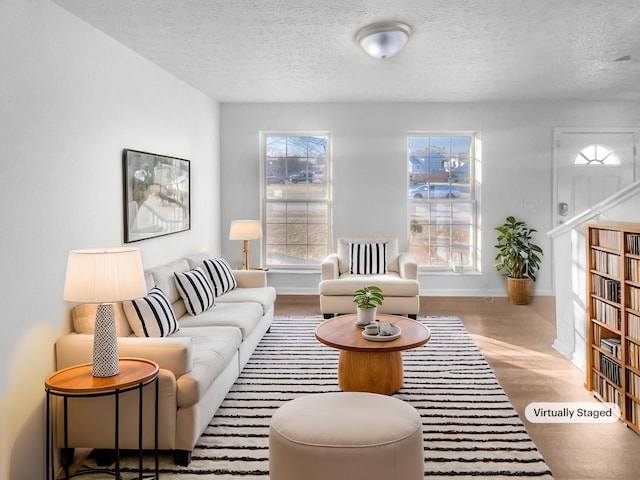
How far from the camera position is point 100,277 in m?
2.46

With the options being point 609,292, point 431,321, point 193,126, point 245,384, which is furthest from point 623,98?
point 245,384

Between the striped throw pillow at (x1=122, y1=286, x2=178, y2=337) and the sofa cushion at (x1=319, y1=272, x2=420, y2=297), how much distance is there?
2441 millimetres

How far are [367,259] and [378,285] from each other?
2.29 feet

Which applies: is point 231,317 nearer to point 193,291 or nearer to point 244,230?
point 193,291

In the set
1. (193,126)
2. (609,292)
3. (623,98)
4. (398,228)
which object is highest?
(623,98)

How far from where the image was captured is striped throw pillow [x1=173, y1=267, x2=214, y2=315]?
4.16m

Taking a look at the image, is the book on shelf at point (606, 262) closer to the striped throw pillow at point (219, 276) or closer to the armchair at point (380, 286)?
the armchair at point (380, 286)

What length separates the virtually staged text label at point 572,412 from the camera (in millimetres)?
3195

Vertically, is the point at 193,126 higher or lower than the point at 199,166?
higher

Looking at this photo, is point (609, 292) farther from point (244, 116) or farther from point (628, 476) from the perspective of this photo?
point (244, 116)

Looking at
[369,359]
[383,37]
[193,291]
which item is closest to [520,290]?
[369,359]

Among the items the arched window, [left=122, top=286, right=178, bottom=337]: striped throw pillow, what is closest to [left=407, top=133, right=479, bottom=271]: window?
the arched window

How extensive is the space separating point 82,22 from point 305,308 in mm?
3925

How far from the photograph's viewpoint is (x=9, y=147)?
8.22 ft
